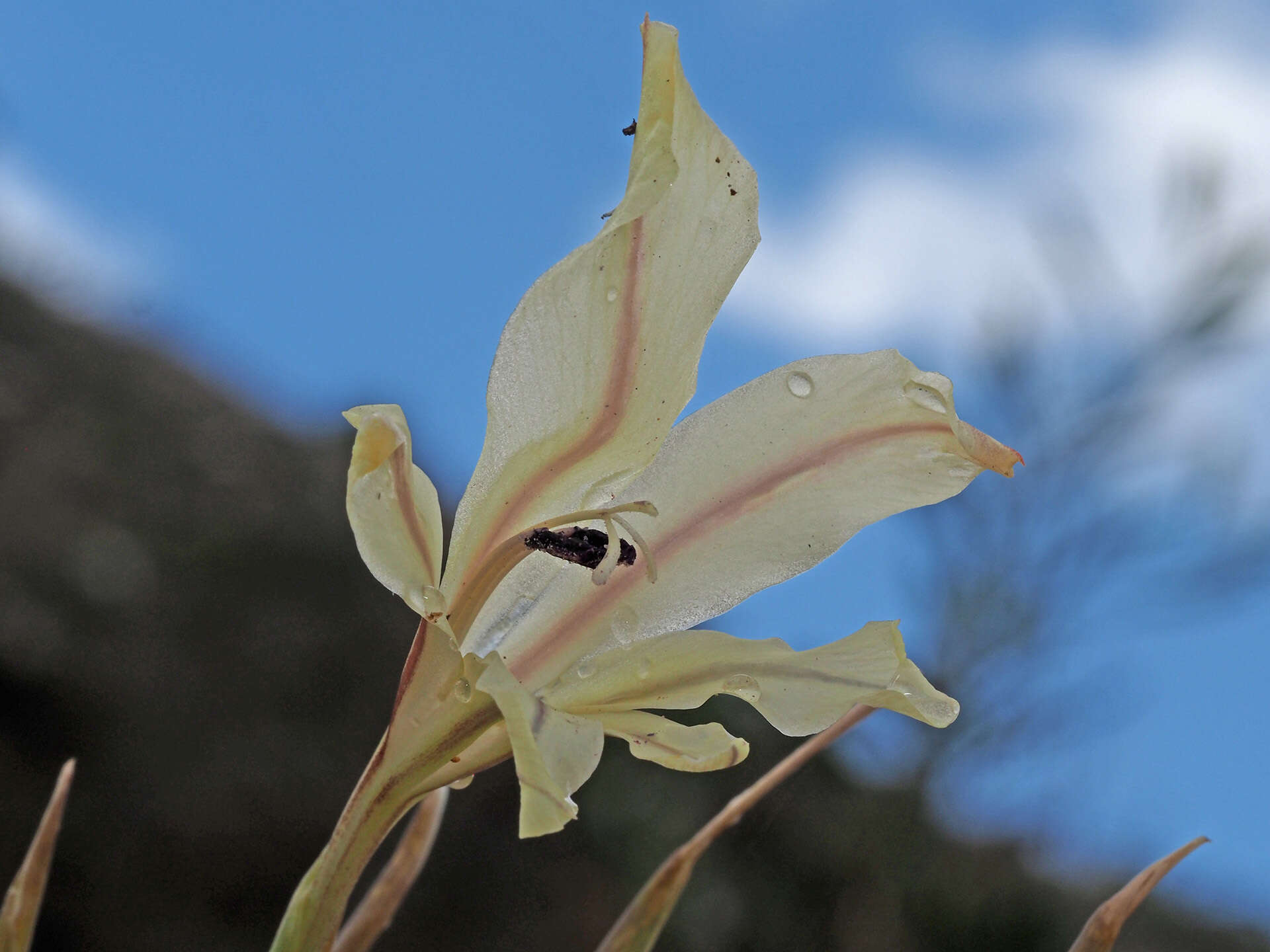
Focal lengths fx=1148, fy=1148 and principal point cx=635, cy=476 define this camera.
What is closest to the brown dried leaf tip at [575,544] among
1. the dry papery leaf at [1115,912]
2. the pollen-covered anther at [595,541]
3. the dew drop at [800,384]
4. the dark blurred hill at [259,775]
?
the pollen-covered anther at [595,541]

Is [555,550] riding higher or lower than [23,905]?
higher

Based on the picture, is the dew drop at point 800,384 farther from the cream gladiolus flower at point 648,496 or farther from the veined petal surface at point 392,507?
the veined petal surface at point 392,507

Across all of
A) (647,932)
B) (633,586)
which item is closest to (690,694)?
(633,586)

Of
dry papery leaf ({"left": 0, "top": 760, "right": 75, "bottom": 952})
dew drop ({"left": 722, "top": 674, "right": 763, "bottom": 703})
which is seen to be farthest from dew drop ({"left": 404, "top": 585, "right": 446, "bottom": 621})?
dry papery leaf ({"left": 0, "top": 760, "right": 75, "bottom": 952})

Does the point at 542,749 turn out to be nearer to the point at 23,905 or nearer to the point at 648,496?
the point at 648,496

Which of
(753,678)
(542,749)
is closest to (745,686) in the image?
(753,678)

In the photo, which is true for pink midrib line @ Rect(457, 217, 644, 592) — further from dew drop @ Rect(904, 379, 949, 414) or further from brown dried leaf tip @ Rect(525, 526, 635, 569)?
dew drop @ Rect(904, 379, 949, 414)

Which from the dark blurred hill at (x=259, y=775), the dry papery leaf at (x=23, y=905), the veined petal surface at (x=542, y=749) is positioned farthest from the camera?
the dark blurred hill at (x=259, y=775)
